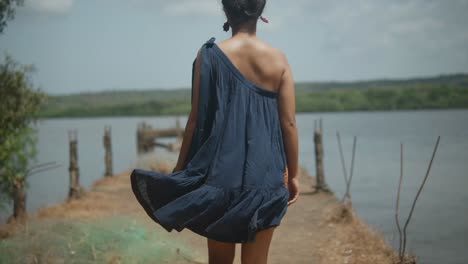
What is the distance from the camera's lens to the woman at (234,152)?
294cm

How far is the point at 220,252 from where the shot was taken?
3.09 m

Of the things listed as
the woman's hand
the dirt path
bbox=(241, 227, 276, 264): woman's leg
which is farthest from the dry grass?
bbox=(241, 227, 276, 264): woman's leg

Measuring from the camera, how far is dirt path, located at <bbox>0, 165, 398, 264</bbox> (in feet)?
24.0

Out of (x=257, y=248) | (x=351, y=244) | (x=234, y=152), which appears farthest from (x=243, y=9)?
(x=351, y=244)

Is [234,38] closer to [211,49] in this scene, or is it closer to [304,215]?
[211,49]

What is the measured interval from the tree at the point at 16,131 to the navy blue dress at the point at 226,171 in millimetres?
9075

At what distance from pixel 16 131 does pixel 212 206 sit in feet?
31.3

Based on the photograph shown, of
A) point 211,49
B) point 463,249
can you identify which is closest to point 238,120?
point 211,49

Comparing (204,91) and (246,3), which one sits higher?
(246,3)

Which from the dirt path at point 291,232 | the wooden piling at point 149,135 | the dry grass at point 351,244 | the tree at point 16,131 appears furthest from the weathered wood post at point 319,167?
the wooden piling at point 149,135

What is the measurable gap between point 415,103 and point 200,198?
10947 cm

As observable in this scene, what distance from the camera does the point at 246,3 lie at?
305cm

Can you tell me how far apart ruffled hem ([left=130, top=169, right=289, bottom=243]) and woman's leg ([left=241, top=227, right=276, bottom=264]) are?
0.22 feet

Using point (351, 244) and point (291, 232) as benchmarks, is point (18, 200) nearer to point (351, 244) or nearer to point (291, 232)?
point (291, 232)
